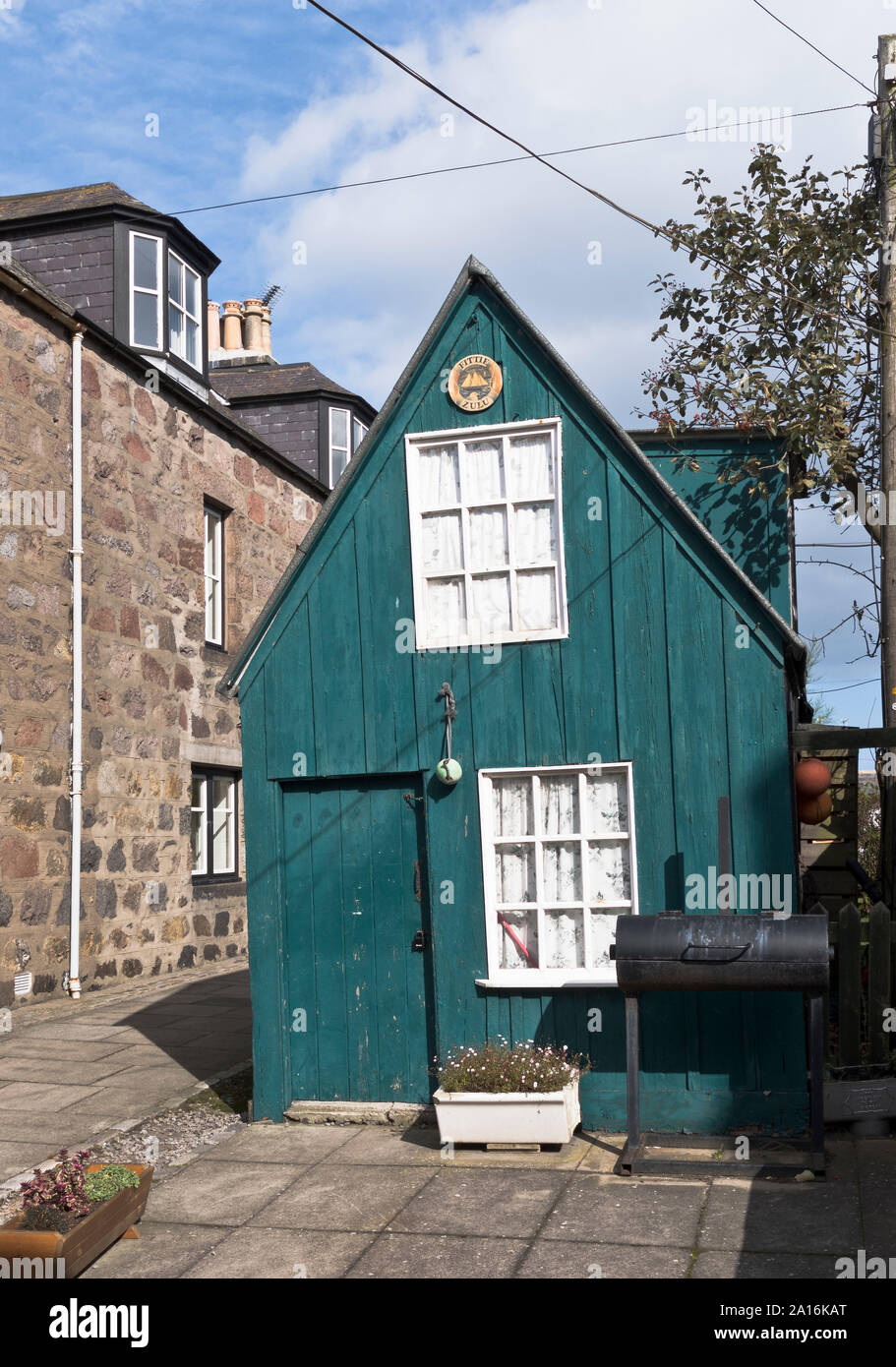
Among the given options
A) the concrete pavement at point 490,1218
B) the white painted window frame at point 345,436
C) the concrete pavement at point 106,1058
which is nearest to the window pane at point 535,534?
the concrete pavement at point 490,1218

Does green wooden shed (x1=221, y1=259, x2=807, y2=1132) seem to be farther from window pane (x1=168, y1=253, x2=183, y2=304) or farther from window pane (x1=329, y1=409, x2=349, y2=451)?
window pane (x1=329, y1=409, x2=349, y2=451)

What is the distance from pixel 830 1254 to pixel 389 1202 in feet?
7.42

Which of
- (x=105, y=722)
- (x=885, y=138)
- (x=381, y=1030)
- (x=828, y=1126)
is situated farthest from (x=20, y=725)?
(x=885, y=138)

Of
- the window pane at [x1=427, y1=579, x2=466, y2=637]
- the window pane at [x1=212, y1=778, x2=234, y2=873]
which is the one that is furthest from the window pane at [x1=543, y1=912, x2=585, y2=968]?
the window pane at [x1=212, y1=778, x2=234, y2=873]

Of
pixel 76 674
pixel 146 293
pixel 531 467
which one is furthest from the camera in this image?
pixel 146 293

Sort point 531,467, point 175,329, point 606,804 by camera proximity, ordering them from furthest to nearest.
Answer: point 175,329, point 531,467, point 606,804

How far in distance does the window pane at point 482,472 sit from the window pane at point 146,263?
28.8 feet

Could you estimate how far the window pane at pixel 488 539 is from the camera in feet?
28.3

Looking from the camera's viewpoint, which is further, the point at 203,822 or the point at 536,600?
the point at 203,822

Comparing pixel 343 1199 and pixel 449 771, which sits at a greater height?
pixel 449 771

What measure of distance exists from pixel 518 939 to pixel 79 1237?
133 inches

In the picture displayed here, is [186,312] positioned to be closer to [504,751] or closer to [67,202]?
[67,202]

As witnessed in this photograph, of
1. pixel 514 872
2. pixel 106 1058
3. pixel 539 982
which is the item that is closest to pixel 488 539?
pixel 514 872

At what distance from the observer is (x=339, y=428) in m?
21.5
